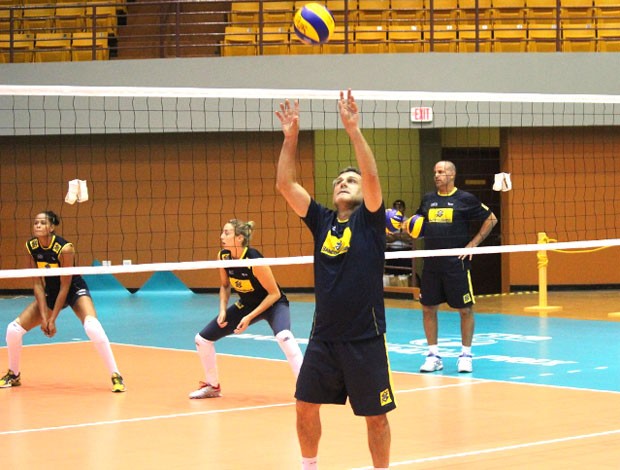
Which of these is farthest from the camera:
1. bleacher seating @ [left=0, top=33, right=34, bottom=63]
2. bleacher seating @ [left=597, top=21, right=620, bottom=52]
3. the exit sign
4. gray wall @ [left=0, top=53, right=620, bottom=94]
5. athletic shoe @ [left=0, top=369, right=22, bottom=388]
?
bleacher seating @ [left=0, top=33, right=34, bottom=63]

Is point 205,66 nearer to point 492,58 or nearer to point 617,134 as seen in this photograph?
point 492,58

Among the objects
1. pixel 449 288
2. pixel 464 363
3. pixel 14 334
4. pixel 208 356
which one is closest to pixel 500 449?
pixel 208 356

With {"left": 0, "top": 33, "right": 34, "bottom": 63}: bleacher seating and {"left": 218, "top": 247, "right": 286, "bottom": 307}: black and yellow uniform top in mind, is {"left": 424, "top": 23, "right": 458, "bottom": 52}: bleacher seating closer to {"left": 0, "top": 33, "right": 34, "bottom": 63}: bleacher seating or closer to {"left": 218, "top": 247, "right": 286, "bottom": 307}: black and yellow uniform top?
{"left": 0, "top": 33, "right": 34, "bottom": 63}: bleacher seating

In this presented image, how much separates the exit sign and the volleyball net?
7.6 inches

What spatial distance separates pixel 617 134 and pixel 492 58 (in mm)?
3071

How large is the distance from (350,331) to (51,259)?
488 cm

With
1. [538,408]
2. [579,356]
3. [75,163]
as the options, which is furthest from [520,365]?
[75,163]

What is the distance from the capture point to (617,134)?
18812mm

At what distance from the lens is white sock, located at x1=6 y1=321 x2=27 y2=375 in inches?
375

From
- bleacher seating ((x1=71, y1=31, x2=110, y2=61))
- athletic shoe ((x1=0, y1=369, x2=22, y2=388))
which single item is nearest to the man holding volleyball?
athletic shoe ((x1=0, y1=369, x2=22, y2=388))

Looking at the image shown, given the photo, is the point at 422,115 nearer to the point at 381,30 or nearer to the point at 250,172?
the point at 381,30

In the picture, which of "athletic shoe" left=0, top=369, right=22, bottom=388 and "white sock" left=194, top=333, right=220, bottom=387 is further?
"athletic shoe" left=0, top=369, right=22, bottom=388

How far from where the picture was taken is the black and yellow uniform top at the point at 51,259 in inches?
373

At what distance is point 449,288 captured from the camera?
10.1 meters
